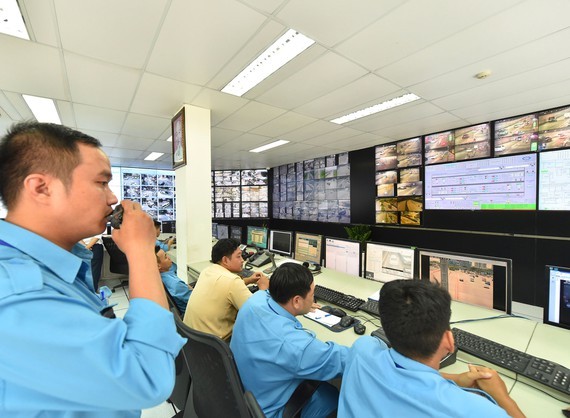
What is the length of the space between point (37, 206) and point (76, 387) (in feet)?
1.22

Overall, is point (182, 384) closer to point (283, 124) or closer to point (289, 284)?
point (289, 284)

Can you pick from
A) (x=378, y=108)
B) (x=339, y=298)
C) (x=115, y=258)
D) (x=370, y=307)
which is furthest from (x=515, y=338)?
(x=115, y=258)

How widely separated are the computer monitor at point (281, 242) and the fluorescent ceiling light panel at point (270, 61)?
1.73m

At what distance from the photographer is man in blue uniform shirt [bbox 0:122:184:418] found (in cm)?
40

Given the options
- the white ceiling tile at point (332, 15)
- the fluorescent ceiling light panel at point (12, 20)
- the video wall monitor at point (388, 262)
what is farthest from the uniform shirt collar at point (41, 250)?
the video wall monitor at point (388, 262)

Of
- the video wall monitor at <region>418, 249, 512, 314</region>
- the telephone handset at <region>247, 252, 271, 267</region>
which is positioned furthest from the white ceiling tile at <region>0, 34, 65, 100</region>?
the video wall monitor at <region>418, 249, 512, 314</region>

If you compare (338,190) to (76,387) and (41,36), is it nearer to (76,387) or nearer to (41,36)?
(41,36)

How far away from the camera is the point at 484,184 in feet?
12.8

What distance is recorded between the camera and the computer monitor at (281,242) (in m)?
3.23

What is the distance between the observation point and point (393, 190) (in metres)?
4.97

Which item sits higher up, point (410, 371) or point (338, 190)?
point (338, 190)

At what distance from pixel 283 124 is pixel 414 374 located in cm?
354

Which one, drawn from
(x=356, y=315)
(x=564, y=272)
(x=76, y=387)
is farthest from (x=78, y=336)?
(x=564, y=272)

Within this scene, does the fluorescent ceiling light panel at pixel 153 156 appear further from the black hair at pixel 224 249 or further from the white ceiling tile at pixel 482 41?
the white ceiling tile at pixel 482 41
